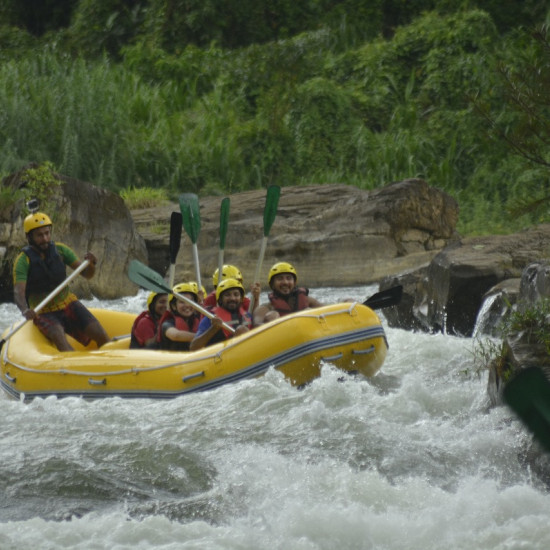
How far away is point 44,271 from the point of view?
7.72 metres

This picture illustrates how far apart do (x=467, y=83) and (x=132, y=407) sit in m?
11.5

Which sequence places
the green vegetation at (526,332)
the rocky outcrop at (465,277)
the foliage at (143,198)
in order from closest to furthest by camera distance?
the green vegetation at (526,332) < the rocky outcrop at (465,277) < the foliage at (143,198)

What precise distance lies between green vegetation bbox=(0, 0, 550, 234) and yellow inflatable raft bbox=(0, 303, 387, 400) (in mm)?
6022

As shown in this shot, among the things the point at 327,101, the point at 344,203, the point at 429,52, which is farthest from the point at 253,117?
the point at 344,203

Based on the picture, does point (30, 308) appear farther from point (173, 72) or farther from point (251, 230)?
point (173, 72)

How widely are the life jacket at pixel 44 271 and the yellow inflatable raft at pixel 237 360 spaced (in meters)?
0.66

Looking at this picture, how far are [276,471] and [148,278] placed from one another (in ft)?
8.38

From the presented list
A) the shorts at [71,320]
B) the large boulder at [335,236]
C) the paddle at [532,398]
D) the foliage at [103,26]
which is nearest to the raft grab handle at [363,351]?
the shorts at [71,320]

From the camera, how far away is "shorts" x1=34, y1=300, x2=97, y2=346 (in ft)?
25.6

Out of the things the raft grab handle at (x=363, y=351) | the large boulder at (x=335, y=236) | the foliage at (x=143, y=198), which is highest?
the raft grab handle at (x=363, y=351)

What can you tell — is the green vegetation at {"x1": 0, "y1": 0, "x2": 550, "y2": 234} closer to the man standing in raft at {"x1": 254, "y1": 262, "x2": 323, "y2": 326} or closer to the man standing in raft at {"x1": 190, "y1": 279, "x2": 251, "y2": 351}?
the man standing in raft at {"x1": 254, "y1": 262, "x2": 323, "y2": 326}

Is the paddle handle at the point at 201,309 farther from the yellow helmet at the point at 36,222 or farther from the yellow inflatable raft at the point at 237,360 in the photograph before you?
the yellow helmet at the point at 36,222

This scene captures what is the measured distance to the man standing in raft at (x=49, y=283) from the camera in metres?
7.63

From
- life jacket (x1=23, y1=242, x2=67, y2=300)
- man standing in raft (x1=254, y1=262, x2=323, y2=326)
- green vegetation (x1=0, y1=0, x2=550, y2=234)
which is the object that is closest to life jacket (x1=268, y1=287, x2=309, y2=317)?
man standing in raft (x1=254, y1=262, x2=323, y2=326)
